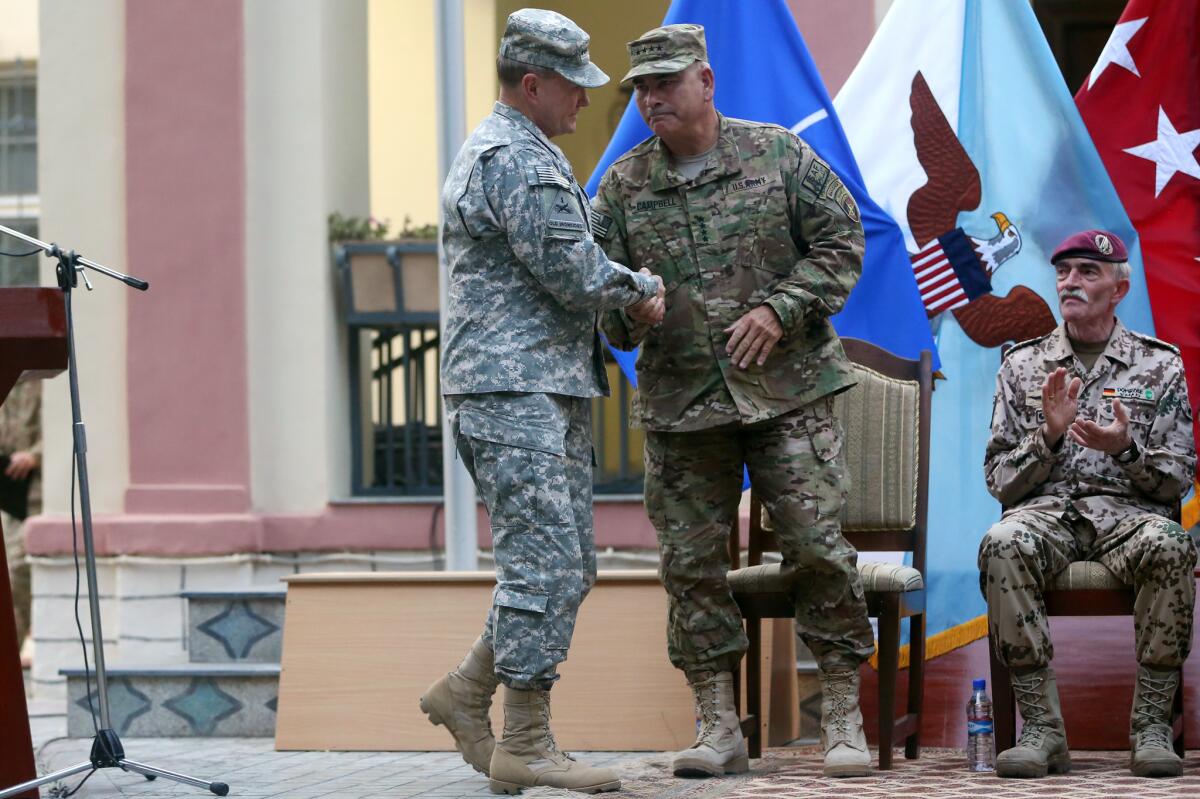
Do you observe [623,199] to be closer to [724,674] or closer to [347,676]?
[724,674]

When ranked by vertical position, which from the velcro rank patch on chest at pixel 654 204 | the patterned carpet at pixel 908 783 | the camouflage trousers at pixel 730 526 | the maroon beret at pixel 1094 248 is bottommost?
the patterned carpet at pixel 908 783

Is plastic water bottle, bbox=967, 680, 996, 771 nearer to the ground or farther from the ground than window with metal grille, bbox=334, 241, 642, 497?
nearer to the ground

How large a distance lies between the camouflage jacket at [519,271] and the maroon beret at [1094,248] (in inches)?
51.3

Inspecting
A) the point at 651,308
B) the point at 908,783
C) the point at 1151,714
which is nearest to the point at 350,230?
the point at 651,308

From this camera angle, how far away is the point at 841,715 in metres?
4.73

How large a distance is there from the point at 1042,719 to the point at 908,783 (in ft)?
1.44

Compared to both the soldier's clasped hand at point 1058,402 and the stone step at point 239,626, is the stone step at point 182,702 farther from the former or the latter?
the soldier's clasped hand at point 1058,402

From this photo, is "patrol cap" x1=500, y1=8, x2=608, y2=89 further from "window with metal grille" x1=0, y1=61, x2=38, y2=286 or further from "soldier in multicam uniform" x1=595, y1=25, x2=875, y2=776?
"window with metal grille" x1=0, y1=61, x2=38, y2=286

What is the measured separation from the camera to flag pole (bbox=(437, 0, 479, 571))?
633cm

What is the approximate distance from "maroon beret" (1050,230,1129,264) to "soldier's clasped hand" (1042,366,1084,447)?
1.24 ft

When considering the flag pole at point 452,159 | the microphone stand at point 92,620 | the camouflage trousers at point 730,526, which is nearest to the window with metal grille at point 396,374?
the flag pole at point 452,159

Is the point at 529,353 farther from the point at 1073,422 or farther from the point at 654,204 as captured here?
the point at 1073,422

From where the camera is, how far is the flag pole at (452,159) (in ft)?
20.8

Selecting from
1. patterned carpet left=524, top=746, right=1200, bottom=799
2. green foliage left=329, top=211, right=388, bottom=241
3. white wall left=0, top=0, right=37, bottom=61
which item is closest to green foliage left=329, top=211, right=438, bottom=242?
green foliage left=329, top=211, right=388, bottom=241
